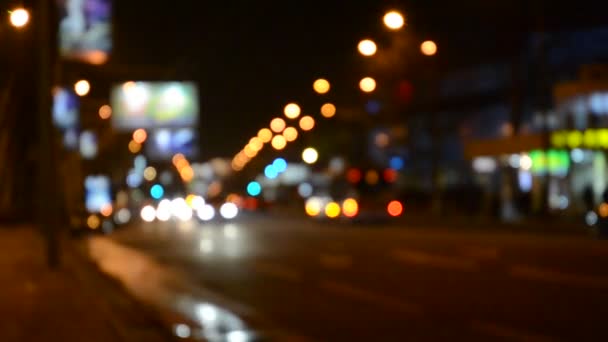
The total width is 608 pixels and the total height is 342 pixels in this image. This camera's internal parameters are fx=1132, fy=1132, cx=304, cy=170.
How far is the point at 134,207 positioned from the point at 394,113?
19.0m

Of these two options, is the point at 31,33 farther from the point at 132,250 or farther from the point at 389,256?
the point at 132,250

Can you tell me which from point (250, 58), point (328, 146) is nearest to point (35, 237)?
point (250, 58)

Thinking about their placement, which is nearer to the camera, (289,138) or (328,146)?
(289,138)

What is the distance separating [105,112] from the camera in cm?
5656

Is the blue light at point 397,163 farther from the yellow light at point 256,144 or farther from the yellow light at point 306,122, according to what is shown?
the yellow light at point 306,122

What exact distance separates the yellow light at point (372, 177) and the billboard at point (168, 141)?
16446 mm

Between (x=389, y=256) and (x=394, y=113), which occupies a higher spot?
(x=394, y=113)

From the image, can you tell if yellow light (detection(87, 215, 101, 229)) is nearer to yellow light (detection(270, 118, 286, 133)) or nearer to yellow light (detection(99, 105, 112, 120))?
yellow light (detection(99, 105, 112, 120))

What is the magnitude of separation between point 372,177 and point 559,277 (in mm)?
58958

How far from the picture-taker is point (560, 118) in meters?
49.5

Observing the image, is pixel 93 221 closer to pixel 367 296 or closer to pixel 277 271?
pixel 277 271

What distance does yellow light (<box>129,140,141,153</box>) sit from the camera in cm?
6066

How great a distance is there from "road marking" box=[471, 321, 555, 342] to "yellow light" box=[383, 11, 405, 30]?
7.74 m

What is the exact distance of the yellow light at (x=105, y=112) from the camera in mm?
55716
